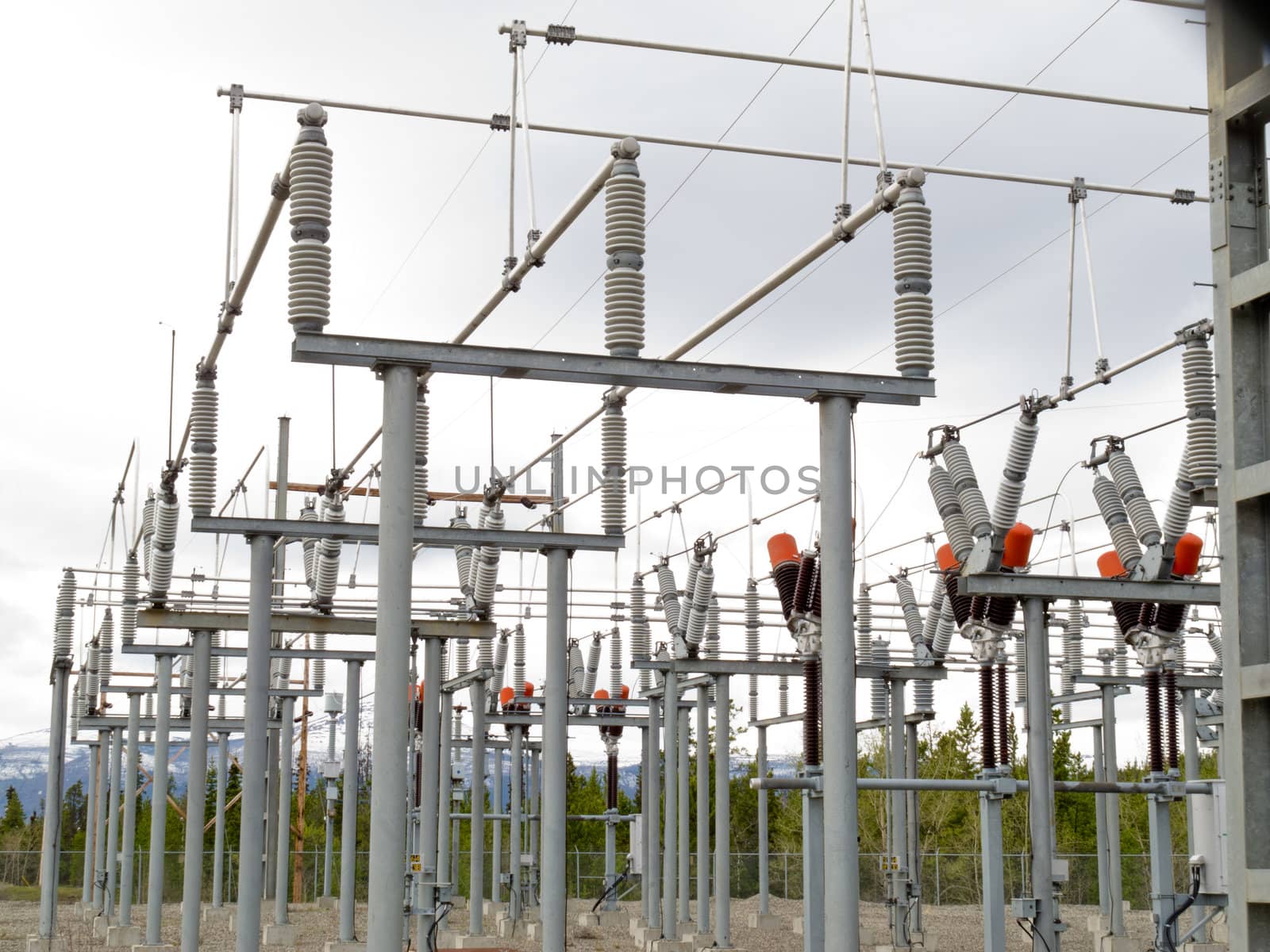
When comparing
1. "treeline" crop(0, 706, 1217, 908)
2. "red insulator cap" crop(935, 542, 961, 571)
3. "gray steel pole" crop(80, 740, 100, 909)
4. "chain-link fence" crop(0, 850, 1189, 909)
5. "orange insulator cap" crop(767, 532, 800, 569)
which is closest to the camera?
"orange insulator cap" crop(767, 532, 800, 569)

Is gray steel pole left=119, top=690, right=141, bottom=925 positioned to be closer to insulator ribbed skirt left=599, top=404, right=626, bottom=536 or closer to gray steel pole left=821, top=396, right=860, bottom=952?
insulator ribbed skirt left=599, top=404, right=626, bottom=536

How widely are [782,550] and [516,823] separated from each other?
12.2m

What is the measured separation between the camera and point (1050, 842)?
1105 cm

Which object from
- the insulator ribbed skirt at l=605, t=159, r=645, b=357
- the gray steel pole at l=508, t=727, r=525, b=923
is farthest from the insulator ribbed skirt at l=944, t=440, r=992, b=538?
the gray steel pole at l=508, t=727, r=525, b=923

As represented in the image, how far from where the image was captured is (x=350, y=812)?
1906 centimetres

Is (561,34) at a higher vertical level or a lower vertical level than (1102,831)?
higher

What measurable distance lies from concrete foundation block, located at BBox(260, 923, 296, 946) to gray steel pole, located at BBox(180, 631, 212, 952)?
7301 mm

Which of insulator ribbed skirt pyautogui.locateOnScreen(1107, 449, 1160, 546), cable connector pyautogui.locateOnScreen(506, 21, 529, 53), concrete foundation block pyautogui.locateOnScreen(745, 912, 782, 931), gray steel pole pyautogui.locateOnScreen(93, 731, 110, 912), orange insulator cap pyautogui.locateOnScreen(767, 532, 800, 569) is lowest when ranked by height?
concrete foundation block pyautogui.locateOnScreen(745, 912, 782, 931)

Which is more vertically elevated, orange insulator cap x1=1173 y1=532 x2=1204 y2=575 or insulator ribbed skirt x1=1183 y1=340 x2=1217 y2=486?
insulator ribbed skirt x1=1183 y1=340 x2=1217 y2=486

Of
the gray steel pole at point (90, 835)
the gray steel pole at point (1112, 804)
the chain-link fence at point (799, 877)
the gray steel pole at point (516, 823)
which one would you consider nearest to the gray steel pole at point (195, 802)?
the gray steel pole at point (516, 823)

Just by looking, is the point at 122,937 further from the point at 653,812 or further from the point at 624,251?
the point at 624,251

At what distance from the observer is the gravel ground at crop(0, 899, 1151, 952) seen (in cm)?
1962

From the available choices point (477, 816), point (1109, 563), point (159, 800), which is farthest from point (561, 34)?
point (477, 816)

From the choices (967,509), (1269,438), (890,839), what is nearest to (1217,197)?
(1269,438)
